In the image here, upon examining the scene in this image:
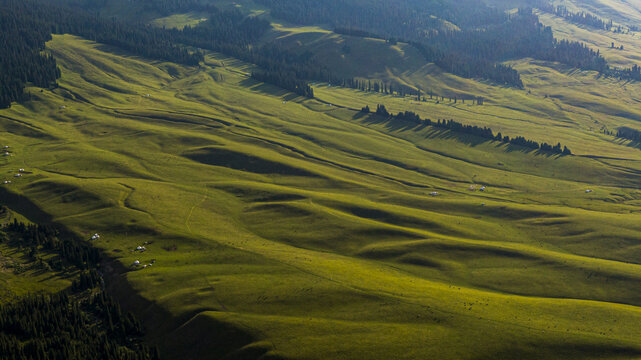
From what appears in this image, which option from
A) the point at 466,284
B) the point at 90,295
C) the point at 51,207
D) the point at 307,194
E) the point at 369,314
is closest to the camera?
the point at 369,314

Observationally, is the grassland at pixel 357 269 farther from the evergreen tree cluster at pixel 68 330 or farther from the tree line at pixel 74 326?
the evergreen tree cluster at pixel 68 330

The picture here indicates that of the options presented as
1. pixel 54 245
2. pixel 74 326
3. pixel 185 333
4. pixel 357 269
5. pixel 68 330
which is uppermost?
pixel 357 269

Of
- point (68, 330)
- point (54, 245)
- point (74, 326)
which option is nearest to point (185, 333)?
point (74, 326)

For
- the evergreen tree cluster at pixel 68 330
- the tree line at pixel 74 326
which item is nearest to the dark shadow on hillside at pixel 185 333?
the tree line at pixel 74 326

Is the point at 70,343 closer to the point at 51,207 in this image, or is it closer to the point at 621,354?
the point at 51,207

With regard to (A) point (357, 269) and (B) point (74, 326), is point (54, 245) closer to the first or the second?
(B) point (74, 326)

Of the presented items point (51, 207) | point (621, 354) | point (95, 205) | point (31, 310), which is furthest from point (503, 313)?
point (51, 207)

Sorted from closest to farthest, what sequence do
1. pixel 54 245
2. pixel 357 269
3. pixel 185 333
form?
pixel 185 333, pixel 357 269, pixel 54 245
